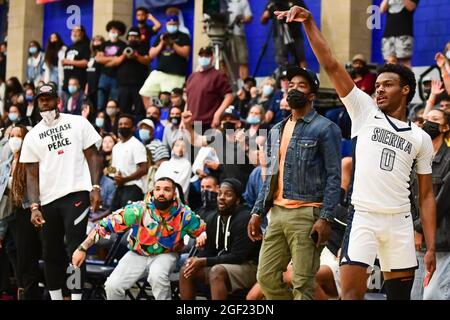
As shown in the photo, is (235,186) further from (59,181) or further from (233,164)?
(59,181)

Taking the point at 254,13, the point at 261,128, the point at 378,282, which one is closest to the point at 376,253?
the point at 378,282

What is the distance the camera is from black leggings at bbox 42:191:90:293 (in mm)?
10266

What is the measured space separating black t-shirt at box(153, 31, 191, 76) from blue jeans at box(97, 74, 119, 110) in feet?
3.34

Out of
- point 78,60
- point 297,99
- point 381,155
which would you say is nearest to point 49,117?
point 297,99

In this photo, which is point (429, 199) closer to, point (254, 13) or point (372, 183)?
point (372, 183)

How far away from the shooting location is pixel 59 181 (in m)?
10.4

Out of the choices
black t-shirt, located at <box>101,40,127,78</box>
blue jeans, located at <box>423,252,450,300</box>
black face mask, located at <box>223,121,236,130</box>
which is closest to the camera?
blue jeans, located at <box>423,252,450,300</box>

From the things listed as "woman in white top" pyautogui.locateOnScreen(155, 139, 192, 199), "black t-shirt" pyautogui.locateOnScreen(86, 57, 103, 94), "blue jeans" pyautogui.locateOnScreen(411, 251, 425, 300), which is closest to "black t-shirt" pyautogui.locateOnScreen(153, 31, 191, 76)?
"black t-shirt" pyautogui.locateOnScreen(86, 57, 103, 94)

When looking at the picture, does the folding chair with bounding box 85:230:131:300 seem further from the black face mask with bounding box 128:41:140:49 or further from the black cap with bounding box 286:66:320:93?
the black face mask with bounding box 128:41:140:49

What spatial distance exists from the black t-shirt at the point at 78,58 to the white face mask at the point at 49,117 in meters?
8.29

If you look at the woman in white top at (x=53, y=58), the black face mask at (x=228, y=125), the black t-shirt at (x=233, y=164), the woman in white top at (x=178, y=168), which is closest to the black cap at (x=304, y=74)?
the black t-shirt at (x=233, y=164)

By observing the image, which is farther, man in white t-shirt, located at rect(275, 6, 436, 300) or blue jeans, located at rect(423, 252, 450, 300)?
blue jeans, located at rect(423, 252, 450, 300)

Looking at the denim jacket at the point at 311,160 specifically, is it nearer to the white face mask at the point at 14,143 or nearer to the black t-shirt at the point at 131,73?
the white face mask at the point at 14,143

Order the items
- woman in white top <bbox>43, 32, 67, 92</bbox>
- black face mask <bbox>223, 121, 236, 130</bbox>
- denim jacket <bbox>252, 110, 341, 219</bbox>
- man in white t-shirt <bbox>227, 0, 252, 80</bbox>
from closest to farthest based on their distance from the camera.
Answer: denim jacket <bbox>252, 110, 341, 219</bbox> → black face mask <bbox>223, 121, 236, 130</bbox> → man in white t-shirt <bbox>227, 0, 252, 80</bbox> → woman in white top <bbox>43, 32, 67, 92</bbox>
